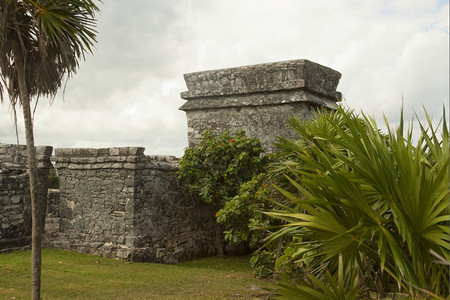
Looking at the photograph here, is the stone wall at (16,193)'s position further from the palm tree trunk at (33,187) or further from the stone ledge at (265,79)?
the palm tree trunk at (33,187)

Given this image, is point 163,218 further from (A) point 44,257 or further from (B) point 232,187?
(A) point 44,257

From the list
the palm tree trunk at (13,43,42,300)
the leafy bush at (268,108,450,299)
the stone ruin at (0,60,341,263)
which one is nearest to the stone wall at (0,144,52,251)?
the stone ruin at (0,60,341,263)

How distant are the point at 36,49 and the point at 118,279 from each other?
393cm

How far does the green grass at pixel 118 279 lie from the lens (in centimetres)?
761

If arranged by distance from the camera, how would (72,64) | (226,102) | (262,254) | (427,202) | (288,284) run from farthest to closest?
(226,102)
(262,254)
(72,64)
(288,284)
(427,202)

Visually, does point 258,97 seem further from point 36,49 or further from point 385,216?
point 385,216

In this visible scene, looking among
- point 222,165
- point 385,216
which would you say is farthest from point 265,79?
point 385,216

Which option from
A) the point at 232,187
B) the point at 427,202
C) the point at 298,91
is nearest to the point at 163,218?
the point at 232,187

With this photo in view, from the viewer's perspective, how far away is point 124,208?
10.5m

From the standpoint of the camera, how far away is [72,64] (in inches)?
285

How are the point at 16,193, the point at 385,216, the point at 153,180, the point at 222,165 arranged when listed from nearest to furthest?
the point at 385,216
the point at 153,180
the point at 16,193
the point at 222,165

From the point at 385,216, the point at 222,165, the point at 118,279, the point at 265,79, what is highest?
the point at 265,79

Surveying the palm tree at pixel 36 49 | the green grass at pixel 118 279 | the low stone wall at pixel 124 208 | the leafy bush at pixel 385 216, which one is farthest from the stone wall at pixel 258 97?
the leafy bush at pixel 385 216

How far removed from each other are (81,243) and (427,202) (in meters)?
8.62
